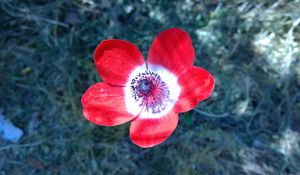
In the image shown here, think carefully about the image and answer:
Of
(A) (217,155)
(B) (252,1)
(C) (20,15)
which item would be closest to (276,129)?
(A) (217,155)

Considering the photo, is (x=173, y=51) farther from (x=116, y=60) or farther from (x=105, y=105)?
(x=105, y=105)

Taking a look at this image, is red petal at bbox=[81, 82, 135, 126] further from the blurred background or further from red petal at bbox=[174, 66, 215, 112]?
the blurred background

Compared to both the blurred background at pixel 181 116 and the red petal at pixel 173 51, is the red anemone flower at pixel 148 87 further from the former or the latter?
the blurred background at pixel 181 116

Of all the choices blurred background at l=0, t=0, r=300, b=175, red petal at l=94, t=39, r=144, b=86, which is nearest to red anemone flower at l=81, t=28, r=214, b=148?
red petal at l=94, t=39, r=144, b=86

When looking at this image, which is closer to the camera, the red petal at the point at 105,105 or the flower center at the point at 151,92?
the red petal at the point at 105,105

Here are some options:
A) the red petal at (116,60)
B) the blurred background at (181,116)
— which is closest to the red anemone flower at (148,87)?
the red petal at (116,60)

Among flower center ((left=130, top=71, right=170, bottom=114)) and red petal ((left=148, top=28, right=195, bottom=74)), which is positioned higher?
Answer: red petal ((left=148, top=28, right=195, bottom=74))

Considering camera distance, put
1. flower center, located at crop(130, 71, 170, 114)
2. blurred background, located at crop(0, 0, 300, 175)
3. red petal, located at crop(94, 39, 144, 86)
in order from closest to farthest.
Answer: red petal, located at crop(94, 39, 144, 86) < flower center, located at crop(130, 71, 170, 114) < blurred background, located at crop(0, 0, 300, 175)
